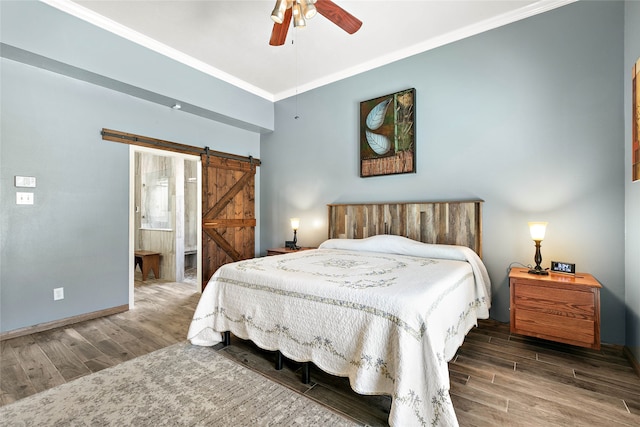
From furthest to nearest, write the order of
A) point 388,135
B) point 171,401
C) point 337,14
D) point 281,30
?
1. point 388,135
2. point 281,30
3. point 337,14
4. point 171,401

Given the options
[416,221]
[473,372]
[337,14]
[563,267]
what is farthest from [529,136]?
[473,372]

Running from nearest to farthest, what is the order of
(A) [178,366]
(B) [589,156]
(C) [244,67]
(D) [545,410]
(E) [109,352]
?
(D) [545,410] < (A) [178,366] < (E) [109,352] < (B) [589,156] < (C) [244,67]

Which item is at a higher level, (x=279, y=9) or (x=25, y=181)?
(x=279, y=9)

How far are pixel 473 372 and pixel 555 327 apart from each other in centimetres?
78

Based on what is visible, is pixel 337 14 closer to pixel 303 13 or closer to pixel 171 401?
pixel 303 13

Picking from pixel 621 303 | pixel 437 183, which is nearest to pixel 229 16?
pixel 437 183

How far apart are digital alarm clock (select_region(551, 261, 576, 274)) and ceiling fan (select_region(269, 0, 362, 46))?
263 cm

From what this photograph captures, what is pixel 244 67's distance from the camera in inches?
156

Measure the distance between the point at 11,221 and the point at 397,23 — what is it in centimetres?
427

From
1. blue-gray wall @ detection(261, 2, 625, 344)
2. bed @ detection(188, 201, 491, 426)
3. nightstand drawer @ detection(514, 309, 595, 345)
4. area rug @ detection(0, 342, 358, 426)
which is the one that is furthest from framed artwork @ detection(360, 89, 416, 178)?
area rug @ detection(0, 342, 358, 426)

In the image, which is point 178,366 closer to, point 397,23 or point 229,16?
point 229,16

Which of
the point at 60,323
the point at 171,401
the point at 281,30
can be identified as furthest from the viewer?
the point at 60,323

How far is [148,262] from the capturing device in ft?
16.4

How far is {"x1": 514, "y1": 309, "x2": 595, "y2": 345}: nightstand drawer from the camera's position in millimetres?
2080
